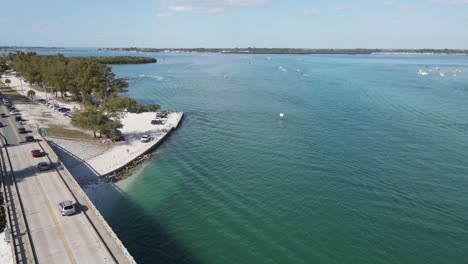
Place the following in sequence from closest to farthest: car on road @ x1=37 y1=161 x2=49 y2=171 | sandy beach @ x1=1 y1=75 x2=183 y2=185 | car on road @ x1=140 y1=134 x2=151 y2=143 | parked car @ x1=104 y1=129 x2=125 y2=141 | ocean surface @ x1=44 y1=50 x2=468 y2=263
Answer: ocean surface @ x1=44 y1=50 x2=468 y2=263, car on road @ x1=37 y1=161 x2=49 y2=171, sandy beach @ x1=1 y1=75 x2=183 y2=185, car on road @ x1=140 y1=134 x2=151 y2=143, parked car @ x1=104 y1=129 x2=125 y2=141

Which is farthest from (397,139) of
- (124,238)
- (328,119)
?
(124,238)

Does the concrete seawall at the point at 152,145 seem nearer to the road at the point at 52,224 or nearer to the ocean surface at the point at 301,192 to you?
the ocean surface at the point at 301,192

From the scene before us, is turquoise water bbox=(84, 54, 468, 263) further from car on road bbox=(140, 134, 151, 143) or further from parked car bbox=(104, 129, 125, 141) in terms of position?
parked car bbox=(104, 129, 125, 141)

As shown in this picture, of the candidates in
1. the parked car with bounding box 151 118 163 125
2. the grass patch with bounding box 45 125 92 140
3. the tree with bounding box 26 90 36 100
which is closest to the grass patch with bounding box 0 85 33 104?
the tree with bounding box 26 90 36 100

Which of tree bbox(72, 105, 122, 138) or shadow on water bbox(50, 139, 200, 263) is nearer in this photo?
shadow on water bbox(50, 139, 200, 263)

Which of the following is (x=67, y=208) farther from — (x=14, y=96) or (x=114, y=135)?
(x=14, y=96)

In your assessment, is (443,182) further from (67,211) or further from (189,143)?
(67,211)

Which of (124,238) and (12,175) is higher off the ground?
(12,175)
